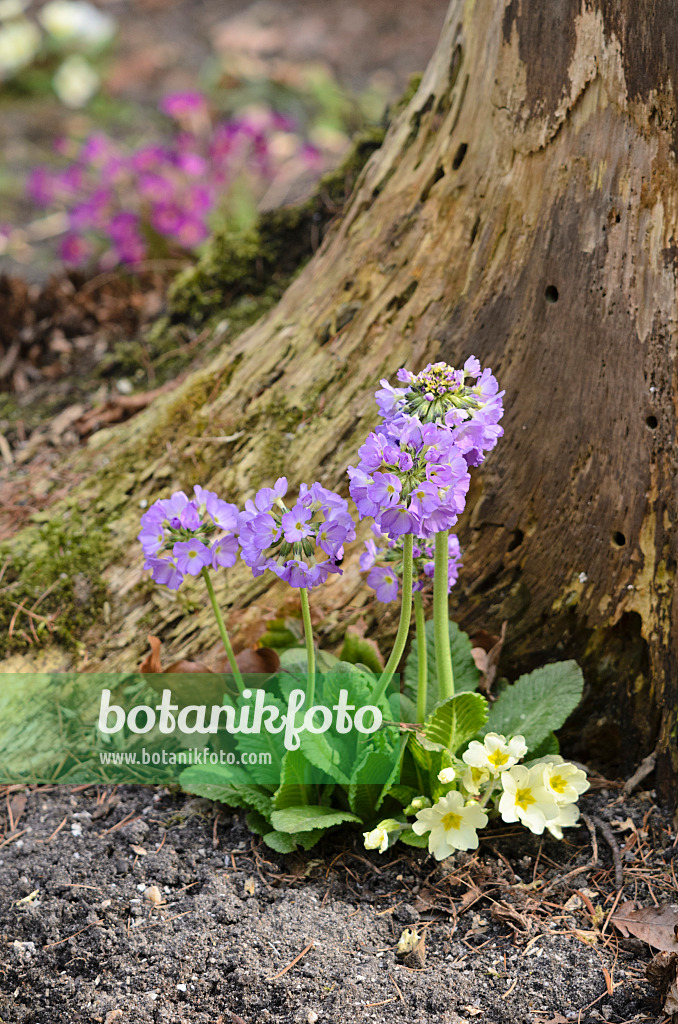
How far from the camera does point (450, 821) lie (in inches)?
75.7

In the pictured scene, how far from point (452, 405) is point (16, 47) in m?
8.19

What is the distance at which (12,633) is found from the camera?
2555 millimetres

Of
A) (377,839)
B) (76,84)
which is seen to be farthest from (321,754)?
(76,84)

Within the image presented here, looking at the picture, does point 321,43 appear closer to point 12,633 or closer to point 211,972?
point 12,633

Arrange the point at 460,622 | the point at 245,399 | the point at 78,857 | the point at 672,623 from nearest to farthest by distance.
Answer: the point at 78,857
the point at 672,623
the point at 460,622
the point at 245,399

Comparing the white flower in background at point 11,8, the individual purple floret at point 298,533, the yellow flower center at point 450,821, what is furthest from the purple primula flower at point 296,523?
the white flower in background at point 11,8

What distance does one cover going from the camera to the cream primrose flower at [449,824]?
74.7 inches

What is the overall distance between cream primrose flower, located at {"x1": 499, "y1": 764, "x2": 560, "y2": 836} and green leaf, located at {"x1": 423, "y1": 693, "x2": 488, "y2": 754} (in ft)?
0.45

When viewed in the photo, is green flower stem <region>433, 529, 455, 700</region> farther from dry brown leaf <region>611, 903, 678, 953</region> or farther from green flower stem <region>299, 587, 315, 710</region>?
dry brown leaf <region>611, 903, 678, 953</region>

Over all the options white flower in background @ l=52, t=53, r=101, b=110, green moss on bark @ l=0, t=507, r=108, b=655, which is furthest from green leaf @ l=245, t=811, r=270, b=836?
white flower in background @ l=52, t=53, r=101, b=110

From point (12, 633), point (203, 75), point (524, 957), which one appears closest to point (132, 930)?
point (524, 957)

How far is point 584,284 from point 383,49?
7085 millimetres

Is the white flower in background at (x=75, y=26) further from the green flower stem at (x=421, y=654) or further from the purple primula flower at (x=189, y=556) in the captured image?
the green flower stem at (x=421, y=654)

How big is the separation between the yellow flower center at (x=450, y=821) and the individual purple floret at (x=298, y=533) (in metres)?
0.65
